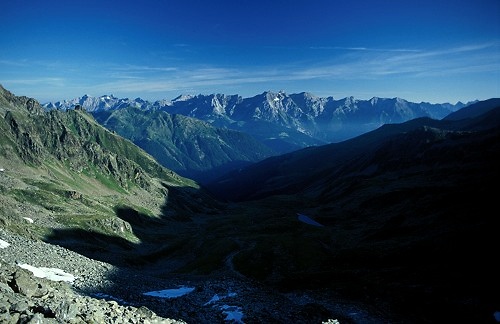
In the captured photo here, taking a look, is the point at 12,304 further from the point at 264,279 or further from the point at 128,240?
the point at 128,240

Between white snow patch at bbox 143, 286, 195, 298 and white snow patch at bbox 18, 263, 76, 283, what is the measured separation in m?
11.3

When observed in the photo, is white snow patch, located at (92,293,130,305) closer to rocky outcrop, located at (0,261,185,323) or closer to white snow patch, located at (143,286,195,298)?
white snow patch, located at (143,286,195,298)

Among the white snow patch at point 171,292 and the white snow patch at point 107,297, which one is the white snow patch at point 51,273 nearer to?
the white snow patch at point 107,297

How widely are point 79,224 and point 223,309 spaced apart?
106 metres

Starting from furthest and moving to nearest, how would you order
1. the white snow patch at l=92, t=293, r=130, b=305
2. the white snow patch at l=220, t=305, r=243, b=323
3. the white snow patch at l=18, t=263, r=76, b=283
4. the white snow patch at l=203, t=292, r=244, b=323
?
the white snow patch at l=18, t=263, r=76, b=283, the white snow patch at l=203, t=292, r=244, b=323, the white snow patch at l=220, t=305, r=243, b=323, the white snow patch at l=92, t=293, r=130, b=305

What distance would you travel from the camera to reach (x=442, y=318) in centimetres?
5672

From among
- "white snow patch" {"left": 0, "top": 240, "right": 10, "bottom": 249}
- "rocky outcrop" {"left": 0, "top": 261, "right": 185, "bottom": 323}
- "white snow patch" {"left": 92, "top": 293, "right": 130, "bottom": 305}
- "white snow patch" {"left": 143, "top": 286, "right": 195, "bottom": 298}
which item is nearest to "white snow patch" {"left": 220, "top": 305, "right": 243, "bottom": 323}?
"white snow patch" {"left": 143, "top": 286, "right": 195, "bottom": 298}

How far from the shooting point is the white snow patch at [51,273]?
5319 cm

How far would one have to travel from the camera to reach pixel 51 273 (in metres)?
54.9

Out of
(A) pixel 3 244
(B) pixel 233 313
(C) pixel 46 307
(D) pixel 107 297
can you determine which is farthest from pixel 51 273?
(C) pixel 46 307

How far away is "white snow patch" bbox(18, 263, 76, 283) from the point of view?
53.2 meters

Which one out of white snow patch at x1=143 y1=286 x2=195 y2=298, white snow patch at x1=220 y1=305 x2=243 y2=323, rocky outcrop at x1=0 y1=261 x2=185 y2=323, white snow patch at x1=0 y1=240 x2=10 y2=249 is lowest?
white snow patch at x1=143 y1=286 x2=195 y2=298

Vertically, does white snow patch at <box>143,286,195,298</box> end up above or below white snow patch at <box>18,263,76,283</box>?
below

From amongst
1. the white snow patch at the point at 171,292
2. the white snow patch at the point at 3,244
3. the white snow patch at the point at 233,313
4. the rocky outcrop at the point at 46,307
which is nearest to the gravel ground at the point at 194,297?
the white snow patch at the point at 233,313
